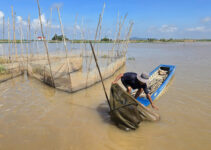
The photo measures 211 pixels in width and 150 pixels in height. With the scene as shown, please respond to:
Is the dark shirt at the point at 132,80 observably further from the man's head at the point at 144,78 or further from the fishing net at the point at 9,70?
the fishing net at the point at 9,70

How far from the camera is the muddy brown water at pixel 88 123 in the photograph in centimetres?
266

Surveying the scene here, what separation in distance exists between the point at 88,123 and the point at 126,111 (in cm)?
100

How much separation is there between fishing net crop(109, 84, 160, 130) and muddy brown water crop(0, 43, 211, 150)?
6.9 inches

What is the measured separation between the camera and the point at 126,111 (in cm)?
284

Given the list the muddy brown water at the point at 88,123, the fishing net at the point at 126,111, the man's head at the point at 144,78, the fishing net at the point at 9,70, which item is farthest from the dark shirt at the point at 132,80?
the fishing net at the point at 9,70

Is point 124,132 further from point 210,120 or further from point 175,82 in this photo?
point 175,82

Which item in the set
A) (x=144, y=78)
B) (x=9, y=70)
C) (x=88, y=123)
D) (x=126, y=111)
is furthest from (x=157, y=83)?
(x=9, y=70)

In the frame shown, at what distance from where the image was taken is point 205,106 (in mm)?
4043

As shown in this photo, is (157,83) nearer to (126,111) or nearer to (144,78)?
(144,78)

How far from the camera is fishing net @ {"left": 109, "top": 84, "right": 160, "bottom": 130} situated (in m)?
2.73

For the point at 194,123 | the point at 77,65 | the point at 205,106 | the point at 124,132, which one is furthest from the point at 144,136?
the point at 77,65

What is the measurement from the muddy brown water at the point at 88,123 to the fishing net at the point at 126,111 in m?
0.18

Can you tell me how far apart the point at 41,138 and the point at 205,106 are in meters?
4.23

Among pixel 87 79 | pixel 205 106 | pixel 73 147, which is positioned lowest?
pixel 73 147
